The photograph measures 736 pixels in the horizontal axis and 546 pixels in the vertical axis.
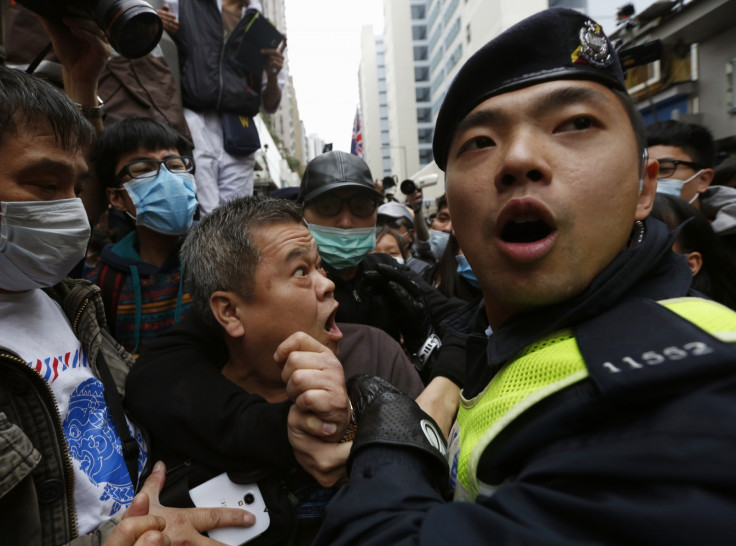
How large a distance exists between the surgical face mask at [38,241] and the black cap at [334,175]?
1.67 metres

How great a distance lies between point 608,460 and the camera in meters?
0.64

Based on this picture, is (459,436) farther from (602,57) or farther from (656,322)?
(602,57)

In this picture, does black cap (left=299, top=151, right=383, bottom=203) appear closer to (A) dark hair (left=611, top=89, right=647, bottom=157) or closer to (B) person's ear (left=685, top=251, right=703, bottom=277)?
(B) person's ear (left=685, top=251, right=703, bottom=277)

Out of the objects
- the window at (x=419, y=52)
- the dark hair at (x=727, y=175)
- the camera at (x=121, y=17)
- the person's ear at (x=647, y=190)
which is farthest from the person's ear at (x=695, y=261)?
the window at (x=419, y=52)

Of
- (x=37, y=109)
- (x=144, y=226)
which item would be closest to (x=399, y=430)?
(x=37, y=109)

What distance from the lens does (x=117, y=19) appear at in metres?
1.96

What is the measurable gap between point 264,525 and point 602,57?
1.62 m

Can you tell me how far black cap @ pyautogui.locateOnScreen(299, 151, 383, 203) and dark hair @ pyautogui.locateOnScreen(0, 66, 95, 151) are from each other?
160 centimetres

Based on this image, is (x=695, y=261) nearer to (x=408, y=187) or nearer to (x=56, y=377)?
(x=56, y=377)

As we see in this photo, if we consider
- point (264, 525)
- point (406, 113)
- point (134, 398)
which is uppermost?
point (134, 398)

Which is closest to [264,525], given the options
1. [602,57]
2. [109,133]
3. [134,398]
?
[134,398]

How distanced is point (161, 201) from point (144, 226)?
213 millimetres

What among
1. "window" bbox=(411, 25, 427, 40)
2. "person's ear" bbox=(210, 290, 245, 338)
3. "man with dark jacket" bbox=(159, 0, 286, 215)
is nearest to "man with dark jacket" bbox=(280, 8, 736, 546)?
"person's ear" bbox=(210, 290, 245, 338)

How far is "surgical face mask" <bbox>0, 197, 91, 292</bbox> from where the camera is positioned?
5.10 feet
